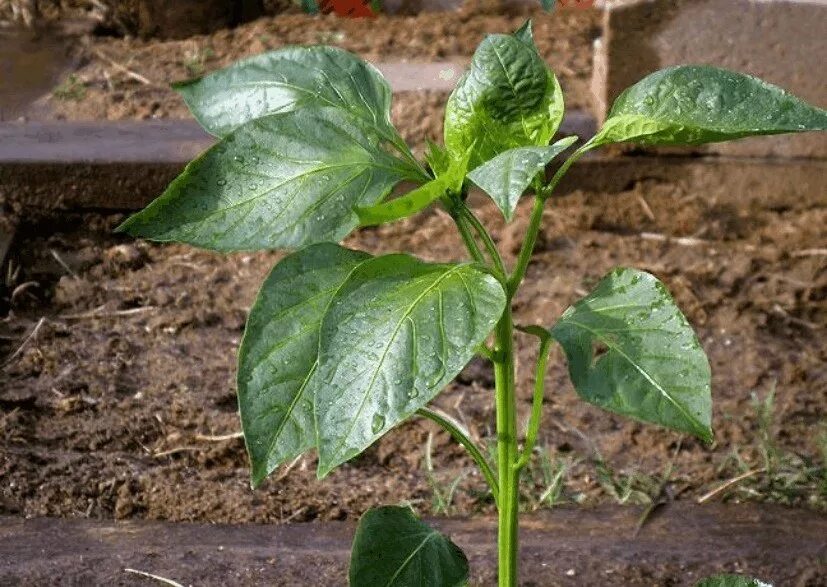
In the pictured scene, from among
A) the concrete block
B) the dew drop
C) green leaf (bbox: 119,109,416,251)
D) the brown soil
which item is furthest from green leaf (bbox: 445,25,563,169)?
the concrete block

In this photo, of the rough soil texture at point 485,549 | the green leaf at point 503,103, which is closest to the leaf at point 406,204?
the green leaf at point 503,103

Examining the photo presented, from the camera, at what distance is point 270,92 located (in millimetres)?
1300

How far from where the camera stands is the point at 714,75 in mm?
1153

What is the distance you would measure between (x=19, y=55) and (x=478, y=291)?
3.41 m

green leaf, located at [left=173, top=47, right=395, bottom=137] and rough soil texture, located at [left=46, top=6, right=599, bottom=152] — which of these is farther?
rough soil texture, located at [left=46, top=6, right=599, bottom=152]

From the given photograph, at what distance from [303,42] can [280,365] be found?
10.1 feet

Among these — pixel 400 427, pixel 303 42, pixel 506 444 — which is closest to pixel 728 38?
pixel 400 427

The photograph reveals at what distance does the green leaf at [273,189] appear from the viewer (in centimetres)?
114

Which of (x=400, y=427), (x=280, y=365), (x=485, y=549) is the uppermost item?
(x=280, y=365)

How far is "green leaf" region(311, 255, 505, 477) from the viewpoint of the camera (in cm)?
100

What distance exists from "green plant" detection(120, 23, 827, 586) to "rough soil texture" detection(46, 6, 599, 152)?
7.12 feet

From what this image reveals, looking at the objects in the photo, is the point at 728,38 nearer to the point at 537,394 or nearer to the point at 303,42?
the point at 303,42

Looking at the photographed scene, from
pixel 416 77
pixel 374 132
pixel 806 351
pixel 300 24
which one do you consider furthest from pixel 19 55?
pixel 374 132

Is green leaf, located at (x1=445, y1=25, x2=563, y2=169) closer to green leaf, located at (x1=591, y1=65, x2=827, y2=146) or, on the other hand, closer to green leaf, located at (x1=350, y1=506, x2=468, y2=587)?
green leaf, located at (x1=591, y1=65, x2=827, y2=146)
